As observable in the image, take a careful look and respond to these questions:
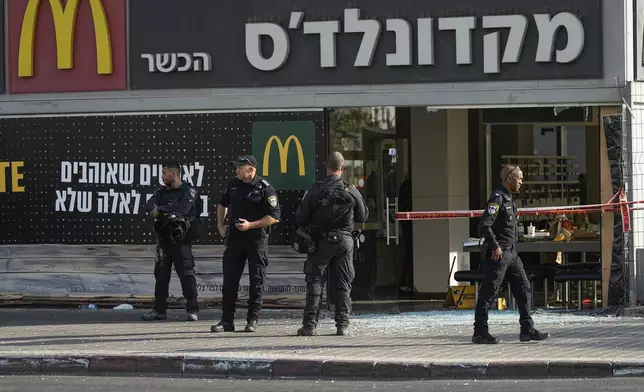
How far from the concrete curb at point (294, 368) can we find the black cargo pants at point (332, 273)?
5.85 ft

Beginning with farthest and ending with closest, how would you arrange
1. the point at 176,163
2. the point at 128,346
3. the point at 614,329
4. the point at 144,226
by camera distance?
the point at 144,226, the point at 176,163, the point at 614,329, the point at 128,346

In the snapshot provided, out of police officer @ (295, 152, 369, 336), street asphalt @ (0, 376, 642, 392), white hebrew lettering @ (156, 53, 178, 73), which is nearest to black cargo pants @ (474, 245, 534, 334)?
street asphalt @ (0, 376, 642, 392)

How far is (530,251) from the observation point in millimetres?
15766

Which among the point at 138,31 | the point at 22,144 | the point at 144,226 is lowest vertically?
the point at 144,226

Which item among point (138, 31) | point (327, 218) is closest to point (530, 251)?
point (327, 218)

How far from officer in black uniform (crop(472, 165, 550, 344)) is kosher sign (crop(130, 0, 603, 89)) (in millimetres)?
2923

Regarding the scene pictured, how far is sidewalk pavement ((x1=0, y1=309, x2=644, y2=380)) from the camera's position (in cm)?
1041

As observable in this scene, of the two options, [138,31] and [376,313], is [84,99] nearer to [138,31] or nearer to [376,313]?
[138,31]

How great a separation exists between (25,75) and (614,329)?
313 inches

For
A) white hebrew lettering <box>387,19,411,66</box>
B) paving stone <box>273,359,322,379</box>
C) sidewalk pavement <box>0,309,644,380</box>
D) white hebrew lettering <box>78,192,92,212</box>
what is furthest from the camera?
white hebrew lettering <box>78,192,92,212</box>

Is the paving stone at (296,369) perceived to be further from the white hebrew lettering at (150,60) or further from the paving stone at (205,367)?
the white hebrew lettering at (150,60)

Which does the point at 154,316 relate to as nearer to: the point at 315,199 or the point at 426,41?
the point at 315,199

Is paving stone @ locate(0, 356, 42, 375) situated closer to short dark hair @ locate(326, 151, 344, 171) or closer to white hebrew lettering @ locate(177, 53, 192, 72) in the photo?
short dark hair @ locate(326, 151, 344, 171)

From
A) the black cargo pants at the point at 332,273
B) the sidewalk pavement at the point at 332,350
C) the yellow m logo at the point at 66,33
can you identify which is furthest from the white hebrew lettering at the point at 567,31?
the yellow m logo at the point at 66,33
